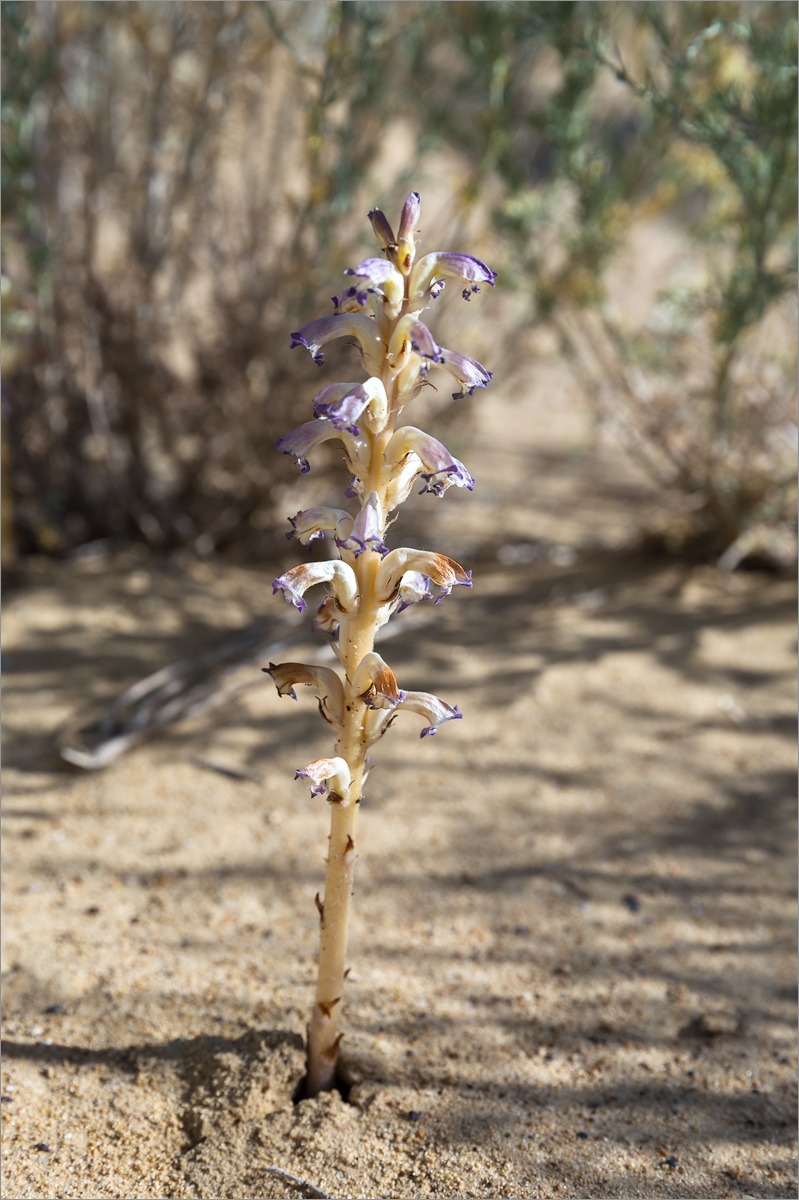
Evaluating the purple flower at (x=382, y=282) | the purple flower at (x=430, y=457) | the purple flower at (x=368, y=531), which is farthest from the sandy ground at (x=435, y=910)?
the purple flower at (x=382, y=282)

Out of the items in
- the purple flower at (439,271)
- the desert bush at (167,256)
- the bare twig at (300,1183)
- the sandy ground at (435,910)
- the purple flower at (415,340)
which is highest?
the desert bush at (167,256)

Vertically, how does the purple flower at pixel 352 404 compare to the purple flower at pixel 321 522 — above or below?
above

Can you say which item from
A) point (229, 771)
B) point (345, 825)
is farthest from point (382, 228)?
point (229, 771)

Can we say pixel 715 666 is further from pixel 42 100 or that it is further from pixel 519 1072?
pixel 42 100

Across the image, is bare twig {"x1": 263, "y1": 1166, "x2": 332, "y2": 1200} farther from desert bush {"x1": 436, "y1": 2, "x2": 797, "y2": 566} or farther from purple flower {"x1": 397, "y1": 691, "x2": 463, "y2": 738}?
desert bush {"x1": 436, "y1": 2, "x2": 797, "y2": 566}

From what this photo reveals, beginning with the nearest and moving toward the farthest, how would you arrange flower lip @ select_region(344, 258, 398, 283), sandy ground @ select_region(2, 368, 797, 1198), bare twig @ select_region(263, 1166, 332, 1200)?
flower lip @ select_region(344, 258, 398, 283) < bare twig @ select_region(263, 1166, 332, 1200) < sandy ground @ select_region(2, 368, 797, 1198)

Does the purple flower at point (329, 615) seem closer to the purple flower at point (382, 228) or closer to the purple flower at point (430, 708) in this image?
the purple flower at point (430, 708)

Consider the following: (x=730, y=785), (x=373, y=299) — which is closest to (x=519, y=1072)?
(x=730, y=785)

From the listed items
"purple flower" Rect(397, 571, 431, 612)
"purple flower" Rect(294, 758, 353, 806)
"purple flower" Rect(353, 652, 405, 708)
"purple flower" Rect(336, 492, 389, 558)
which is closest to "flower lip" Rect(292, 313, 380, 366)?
"purple flower" Rect(336, 492, 389, 558)
